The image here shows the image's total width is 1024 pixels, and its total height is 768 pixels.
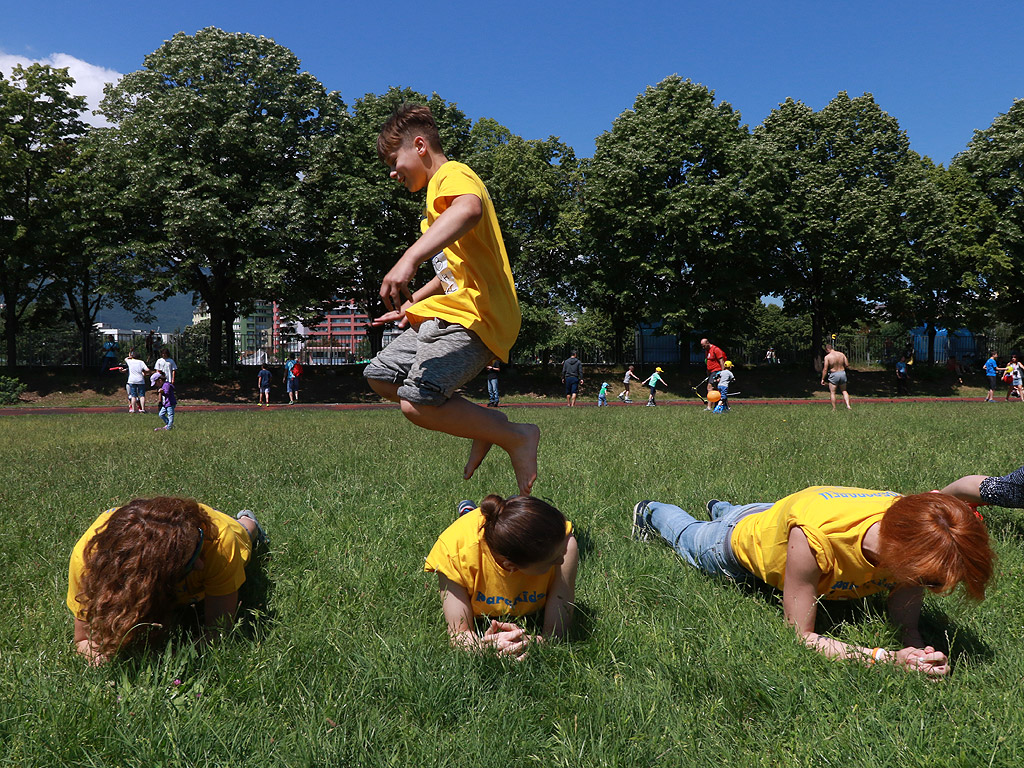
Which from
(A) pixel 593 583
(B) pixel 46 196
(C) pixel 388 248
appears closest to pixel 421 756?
(A) pixel 593 583

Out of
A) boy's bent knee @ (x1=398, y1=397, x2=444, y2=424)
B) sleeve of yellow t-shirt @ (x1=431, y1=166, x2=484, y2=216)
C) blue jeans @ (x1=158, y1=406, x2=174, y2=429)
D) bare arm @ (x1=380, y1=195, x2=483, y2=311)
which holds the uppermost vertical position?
sleeve of yellow t-shirt @ (x1=431, y1=166, x2=484, y2=216)

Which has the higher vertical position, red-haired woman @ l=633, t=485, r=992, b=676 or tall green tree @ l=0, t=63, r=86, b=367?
tall green tree @ l=0, t=63, r=86, b=367

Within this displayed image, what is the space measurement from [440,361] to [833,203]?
3696 centimetres

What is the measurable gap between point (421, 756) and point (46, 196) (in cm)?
3656

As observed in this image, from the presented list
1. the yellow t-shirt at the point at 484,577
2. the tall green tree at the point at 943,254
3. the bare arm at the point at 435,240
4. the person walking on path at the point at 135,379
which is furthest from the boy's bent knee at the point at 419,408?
the tall green tree at the point at 943,254

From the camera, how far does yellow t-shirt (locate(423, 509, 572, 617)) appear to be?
9.79ft

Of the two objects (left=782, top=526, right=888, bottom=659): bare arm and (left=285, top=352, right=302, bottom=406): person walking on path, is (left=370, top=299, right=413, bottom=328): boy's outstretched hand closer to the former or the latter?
(left=782, top=526, right=888, bottom=659): bare arm

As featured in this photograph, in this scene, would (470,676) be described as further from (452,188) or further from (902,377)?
(902,377)

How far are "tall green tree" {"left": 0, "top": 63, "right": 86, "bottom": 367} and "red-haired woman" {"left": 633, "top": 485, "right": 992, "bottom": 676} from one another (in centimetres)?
3500

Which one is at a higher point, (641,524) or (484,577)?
(484,577)

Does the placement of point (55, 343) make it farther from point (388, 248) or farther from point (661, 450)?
point (661, 450)

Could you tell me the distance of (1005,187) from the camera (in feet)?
120

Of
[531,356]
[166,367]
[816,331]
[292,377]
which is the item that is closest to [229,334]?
[292,377]

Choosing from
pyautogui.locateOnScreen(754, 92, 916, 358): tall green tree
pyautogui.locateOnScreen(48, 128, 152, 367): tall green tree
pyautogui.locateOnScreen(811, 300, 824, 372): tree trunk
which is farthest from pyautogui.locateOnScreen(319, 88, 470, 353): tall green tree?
pyautogui.locateOnScreen(811, 300, 824, 372): tree trunk
